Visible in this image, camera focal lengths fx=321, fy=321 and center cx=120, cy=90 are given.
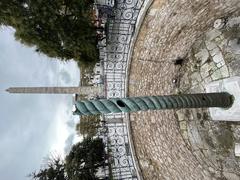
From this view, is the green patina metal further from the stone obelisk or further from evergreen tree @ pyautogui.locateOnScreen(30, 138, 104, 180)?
the stone obelisk

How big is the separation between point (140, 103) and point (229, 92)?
2298 millimetres

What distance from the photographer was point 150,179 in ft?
27.2

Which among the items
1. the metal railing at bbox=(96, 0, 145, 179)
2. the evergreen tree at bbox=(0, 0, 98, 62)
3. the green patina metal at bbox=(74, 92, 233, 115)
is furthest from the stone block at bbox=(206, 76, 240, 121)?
the evergreen tree at bbox=(0, 0, 98, 62)

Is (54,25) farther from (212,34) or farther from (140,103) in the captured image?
(140,103)

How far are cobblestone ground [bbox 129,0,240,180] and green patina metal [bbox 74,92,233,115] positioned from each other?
7.58 ft

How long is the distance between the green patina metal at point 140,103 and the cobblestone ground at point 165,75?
2312 millimetres

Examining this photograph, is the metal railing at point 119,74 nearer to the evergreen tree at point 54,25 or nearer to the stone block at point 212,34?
the evergreen tree at point 54,25

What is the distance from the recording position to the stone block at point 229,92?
5.32 meters

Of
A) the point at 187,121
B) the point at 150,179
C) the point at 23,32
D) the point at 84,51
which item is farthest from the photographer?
the point at 84,51

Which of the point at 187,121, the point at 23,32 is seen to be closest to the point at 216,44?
the point at 187,121

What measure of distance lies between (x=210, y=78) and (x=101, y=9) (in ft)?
17.9

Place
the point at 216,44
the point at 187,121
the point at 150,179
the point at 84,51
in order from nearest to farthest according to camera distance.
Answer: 1. the point at 216,44
2. the point at 187,121
3. the point at 150,179
4. the point at 84,51

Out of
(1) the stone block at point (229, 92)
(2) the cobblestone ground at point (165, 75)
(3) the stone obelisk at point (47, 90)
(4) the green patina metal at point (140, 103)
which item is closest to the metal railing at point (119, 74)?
(2) the cobblestone ground at point (165, 75)

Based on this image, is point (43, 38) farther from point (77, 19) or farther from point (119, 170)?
point (119, 170)
